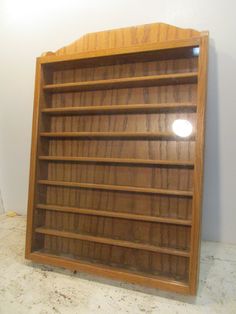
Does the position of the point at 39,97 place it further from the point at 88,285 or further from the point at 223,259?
the point at 223,259

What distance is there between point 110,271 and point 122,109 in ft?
2.00

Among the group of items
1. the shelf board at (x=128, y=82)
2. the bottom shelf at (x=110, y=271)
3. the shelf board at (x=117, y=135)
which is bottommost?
the bottom shelf at (x=110, y=271)

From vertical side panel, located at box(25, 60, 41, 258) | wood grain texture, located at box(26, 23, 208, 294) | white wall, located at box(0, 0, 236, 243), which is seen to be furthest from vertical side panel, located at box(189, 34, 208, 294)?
vertical side panel, located at box(25, 60, 41, 258)

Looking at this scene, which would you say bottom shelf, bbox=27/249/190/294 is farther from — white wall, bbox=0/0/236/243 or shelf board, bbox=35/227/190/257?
white wall, bbox=0/0/236/243

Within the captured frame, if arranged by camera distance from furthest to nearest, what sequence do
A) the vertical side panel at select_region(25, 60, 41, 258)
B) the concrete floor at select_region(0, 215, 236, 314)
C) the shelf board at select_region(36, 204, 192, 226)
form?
the vertical side panel at select_region(25, 60, 41, 258)
the shelf board at select_region(36, 204, 192, 226)
the concrete floor at select_region(0, 215, 236, 314)

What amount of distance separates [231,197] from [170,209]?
347 mm

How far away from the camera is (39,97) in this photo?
104cm

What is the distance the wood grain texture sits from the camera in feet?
2.90

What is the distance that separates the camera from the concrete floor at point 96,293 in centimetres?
76

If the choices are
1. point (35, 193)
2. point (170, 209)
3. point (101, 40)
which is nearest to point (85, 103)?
point (101, 40)

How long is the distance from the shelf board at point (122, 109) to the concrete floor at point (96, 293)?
0.63 meters

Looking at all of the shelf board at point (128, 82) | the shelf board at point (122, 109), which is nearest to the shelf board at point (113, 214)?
the shelf board at point (122, 109)

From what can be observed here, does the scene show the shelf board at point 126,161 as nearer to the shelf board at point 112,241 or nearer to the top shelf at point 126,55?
the shelf board at point 112,241

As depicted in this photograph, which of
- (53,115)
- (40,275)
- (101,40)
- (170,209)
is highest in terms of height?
(101,40)
